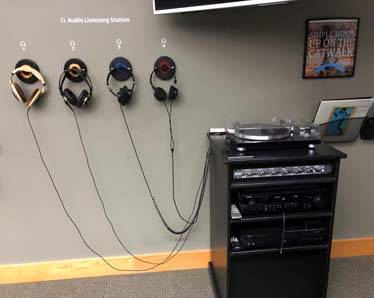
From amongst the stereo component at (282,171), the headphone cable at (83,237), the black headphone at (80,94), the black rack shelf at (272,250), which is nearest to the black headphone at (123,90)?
the black headphone at (80,94)

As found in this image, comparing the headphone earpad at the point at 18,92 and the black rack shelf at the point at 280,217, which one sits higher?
the headphone earpad at the point at 18,92

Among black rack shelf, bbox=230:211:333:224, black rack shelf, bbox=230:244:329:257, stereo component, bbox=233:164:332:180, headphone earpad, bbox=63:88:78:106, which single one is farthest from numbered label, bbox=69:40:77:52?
black rack shelf, bbox=230:244:329:257

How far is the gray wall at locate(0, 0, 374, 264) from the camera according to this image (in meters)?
1.63

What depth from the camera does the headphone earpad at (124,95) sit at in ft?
5.37

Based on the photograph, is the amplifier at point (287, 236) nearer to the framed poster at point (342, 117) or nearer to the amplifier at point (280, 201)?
the amplifier at point (280, 201)

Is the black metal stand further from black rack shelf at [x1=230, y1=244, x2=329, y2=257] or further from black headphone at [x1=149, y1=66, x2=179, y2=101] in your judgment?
black headphone at [x1=149, y1=66, x2=179, y2=101]

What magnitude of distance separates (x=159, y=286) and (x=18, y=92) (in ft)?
4.19

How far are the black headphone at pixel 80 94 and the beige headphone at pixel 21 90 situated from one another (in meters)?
0.10

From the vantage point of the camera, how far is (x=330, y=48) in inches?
68.2

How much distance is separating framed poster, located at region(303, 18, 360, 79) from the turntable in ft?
1.41

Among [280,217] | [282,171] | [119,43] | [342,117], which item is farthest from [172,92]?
[342,117]

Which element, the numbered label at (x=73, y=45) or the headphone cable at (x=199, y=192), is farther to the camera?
the headphone cable at (x=199, y=192)

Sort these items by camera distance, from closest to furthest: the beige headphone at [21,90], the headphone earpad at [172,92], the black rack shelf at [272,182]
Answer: the black rack shelf at [272,182] → the beige headphone at [21,90] → the headphone earpad at [172,92]

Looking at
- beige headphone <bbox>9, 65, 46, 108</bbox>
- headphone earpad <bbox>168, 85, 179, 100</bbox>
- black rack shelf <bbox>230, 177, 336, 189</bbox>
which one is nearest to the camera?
black rack shelf <bbox>230, 177, 336, 189</bbox>
